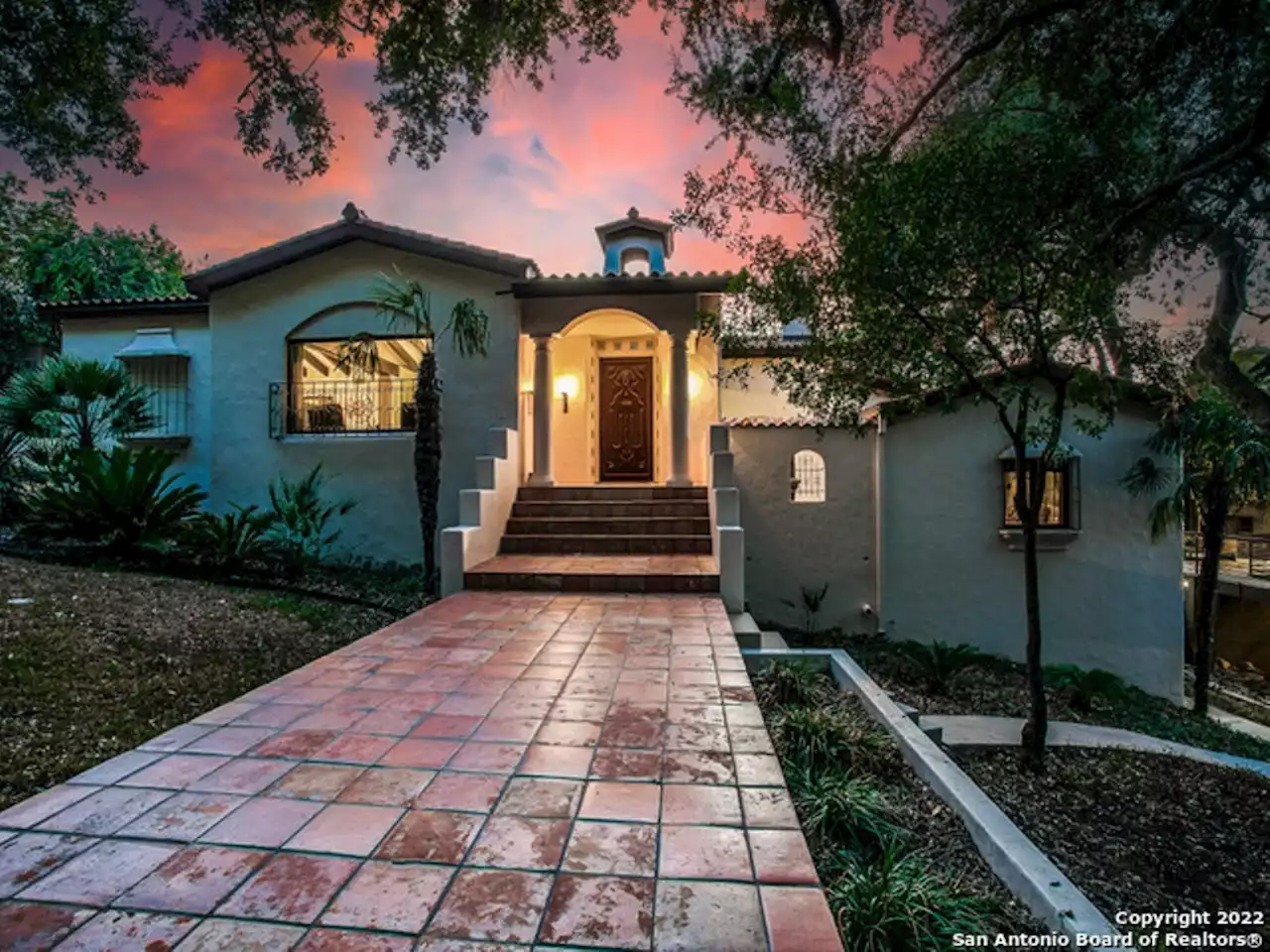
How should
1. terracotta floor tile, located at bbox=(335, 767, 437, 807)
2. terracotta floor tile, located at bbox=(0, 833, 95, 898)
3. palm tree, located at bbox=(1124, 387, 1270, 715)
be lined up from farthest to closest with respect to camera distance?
palm tree, located at bbox=(1124, 387, 1270, 715) → terracotta floor tile, located at bbox=(335, 767, 437, 807) → terracotta floor tile, located at bbox=(0, 833, 95, 898)

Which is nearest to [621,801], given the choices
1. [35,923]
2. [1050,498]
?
[35,923]

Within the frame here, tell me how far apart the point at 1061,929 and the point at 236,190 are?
41.1 ft

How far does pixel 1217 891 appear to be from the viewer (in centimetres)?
364

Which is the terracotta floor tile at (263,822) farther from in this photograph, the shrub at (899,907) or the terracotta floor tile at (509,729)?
the shrub at (899,907)

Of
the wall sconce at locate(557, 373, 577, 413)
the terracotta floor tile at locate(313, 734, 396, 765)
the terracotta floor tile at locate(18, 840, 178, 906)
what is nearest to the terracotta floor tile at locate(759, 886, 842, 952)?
the terracotta floor tile at locate(313, 734, 396, 765)

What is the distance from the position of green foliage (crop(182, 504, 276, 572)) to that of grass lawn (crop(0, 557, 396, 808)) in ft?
2.01

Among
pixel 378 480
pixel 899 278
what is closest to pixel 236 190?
pixel 378 480

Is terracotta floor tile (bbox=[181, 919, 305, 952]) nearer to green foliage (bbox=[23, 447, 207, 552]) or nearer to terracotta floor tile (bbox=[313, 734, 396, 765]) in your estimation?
terracotta floor tile (bbox=[313, 734, 396, 765])

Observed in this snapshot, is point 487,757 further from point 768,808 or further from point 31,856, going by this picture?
point 31,856

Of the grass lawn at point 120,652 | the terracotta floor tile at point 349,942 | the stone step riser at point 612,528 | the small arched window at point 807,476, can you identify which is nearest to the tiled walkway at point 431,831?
the terracotta floor tile at point 349,942

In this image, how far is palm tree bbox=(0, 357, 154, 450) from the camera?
745 centimetres

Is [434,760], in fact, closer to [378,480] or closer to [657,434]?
[378,480]

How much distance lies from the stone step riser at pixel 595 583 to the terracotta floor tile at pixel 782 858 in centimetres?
409

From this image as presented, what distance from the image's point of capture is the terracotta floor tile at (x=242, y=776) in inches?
91.9
